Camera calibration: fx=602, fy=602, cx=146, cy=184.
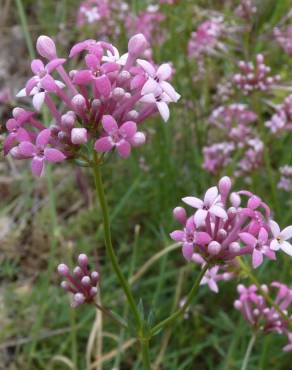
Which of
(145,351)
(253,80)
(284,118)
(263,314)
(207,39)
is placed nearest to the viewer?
(145,351)

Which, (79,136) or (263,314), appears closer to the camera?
(79,136)

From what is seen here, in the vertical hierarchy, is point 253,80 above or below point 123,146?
below

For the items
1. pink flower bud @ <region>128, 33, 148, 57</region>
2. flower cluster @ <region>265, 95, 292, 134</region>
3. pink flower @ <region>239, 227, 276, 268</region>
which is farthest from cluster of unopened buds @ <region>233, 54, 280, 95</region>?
pink flower @ <region>239, 227, 276, 268</region>

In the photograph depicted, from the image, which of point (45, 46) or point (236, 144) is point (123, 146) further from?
point (236, 144)

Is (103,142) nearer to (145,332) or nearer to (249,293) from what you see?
(145,332)

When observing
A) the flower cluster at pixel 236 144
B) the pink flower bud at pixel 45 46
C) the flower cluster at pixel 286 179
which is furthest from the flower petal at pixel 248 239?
the flower cluster at pixel 286 179

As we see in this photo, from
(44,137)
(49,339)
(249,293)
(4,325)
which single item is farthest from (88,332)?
(44,137)

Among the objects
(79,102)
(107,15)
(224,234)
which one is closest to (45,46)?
(79,102)

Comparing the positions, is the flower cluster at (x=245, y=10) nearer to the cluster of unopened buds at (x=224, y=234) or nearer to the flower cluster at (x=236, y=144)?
the flower cluster at (x=236, y=144)
